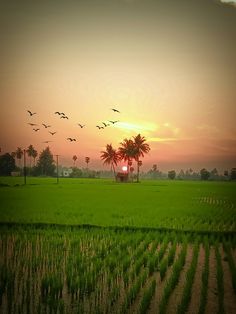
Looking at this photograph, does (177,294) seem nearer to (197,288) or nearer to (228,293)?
(197,288)

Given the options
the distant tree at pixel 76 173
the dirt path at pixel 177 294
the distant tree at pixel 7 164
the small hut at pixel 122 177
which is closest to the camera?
the dirt path at pixel 177 294

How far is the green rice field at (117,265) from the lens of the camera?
368cm

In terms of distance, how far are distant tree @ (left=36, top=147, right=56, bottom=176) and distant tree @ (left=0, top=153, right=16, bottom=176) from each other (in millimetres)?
7434

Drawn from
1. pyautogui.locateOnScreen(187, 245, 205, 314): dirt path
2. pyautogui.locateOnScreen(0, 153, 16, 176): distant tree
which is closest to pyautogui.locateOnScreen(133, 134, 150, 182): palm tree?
pyautogui.locateOnScreen(0, 153, 16, 176): distant tree

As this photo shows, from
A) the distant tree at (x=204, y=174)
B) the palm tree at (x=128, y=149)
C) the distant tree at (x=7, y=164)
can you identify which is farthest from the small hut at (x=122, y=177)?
the distant tree at (x=204, y=174)

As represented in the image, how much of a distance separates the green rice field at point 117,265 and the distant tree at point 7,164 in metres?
35.4

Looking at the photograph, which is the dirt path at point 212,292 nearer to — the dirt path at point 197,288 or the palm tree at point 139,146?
the dirt path at point 197,288

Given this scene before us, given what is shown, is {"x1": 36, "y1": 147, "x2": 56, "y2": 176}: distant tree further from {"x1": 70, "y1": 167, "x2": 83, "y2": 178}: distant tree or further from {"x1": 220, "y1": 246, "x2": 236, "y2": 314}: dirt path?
{"x1": 220, "y1": 246, "x2": 236, "y2": 314}: dirt path

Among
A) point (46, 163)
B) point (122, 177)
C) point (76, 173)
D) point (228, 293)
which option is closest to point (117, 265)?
point (228, 293)

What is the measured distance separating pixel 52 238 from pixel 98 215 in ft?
10.1

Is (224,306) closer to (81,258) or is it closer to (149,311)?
(149,311)

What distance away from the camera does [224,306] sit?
3734mm

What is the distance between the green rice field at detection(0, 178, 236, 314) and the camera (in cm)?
368

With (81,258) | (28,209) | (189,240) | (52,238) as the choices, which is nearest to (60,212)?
(28,209)
